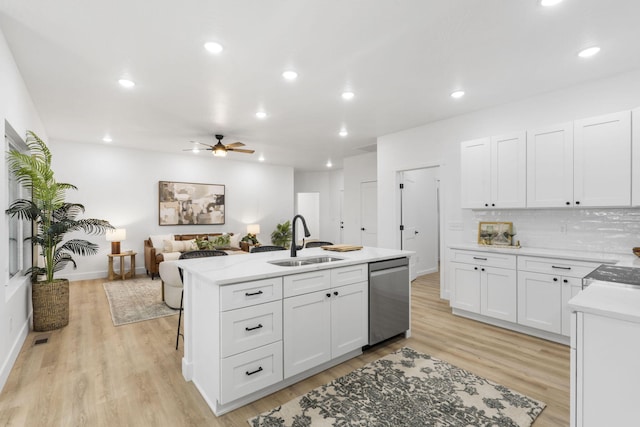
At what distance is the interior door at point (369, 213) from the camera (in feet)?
23.7

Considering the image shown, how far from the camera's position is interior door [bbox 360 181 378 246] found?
7211 mm

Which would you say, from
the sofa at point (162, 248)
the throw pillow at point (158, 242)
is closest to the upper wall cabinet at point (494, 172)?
the sofa at point (162, 248)

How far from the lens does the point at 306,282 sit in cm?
241

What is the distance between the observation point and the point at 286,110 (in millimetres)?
4133

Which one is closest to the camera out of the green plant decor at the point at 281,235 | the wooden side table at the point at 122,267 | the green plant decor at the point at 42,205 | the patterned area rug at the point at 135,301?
the green plant decor at the point at 42,205

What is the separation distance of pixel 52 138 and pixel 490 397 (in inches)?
301

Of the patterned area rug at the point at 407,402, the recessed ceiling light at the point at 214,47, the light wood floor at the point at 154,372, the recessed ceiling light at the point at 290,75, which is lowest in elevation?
the light wood floor at the point at 154,372

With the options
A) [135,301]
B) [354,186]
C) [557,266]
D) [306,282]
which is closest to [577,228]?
[557,266]

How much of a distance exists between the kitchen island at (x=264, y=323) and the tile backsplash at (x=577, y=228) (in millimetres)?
2270

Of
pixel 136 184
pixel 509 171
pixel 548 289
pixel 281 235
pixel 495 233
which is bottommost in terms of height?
pixel 548 289

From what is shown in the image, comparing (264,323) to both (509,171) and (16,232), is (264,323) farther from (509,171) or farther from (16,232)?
(16,232)

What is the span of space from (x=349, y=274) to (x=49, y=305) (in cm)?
346

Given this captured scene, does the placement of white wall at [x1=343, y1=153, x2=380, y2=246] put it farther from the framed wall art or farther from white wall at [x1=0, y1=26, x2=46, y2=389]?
white wall at [x1=0, y1=26, x2=46, y2=389]

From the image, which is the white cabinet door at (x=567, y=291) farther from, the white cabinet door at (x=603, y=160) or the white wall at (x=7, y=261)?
the white wall at (x=7, y=261)
